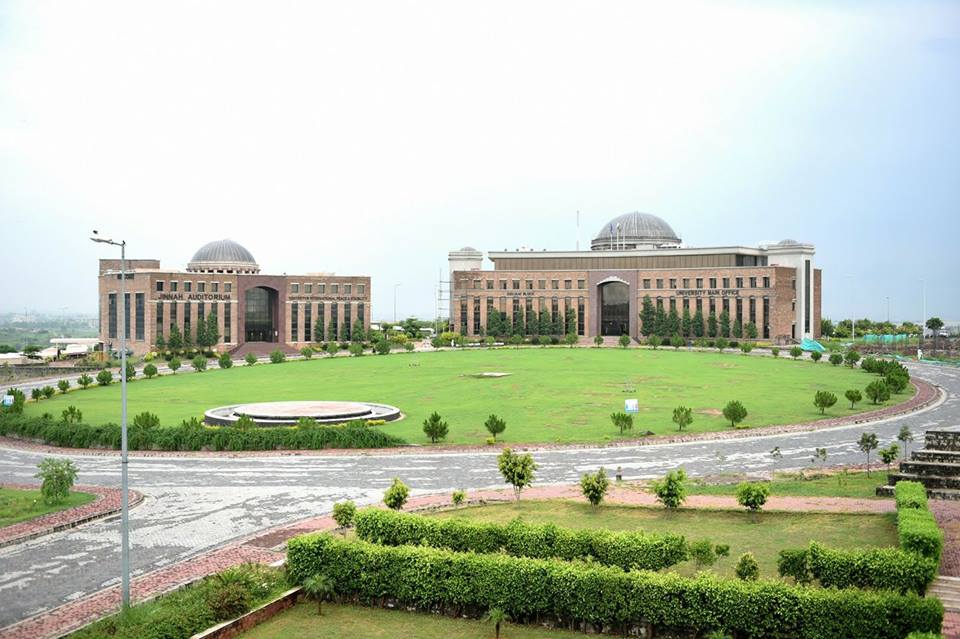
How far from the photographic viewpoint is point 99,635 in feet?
59.6

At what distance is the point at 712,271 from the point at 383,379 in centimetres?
6245

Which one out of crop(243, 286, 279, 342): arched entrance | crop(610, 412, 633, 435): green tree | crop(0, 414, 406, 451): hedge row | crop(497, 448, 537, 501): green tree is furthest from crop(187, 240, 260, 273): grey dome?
crop(497, 448, 537, 501): green tree

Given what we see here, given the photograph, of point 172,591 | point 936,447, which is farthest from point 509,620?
point 936,447

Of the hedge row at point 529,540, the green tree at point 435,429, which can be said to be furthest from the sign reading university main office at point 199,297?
the hedge row at point 529,540

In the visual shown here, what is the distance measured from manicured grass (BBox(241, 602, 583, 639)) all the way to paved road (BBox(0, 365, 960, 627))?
585cm

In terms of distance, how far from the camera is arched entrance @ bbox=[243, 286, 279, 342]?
4594 inches

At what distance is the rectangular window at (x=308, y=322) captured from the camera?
118m

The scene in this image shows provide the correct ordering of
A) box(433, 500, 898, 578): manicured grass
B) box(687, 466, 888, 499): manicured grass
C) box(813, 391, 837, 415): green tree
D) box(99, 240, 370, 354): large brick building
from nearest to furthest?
box(433, 500, 898, 578): manicured grass, box(687, 466, 888, 499): manicured grass, box(813, 391, 837, 415): green tree, box(99, 240, 370, 354): large brick building

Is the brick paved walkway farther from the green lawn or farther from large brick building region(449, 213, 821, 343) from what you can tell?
large brick building region(449, 213, 821, 343)

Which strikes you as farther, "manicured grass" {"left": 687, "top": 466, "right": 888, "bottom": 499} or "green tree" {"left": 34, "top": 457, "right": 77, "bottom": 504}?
"manicured grass" {"left": 687, "top": 466, "right": 888, "bottom": 499}

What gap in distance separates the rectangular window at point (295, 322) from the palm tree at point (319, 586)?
98.1 meters

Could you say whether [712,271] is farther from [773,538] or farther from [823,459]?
[773,538]

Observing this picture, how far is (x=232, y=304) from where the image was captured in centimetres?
11356

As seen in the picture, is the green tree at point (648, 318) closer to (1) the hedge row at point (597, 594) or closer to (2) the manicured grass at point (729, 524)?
(2) the manicured grass at point (729, 524)
